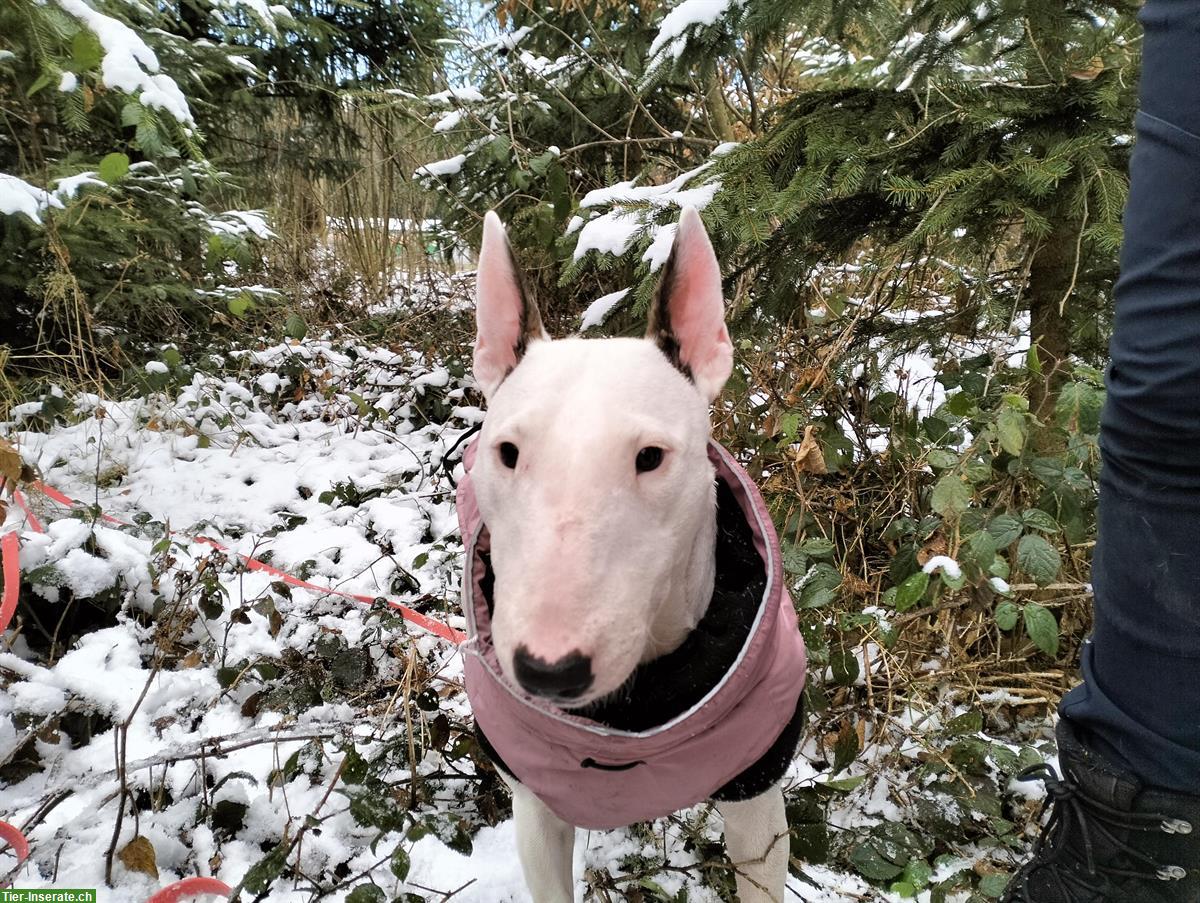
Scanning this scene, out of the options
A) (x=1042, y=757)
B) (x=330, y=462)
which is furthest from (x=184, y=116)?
(x=1042, y=757)

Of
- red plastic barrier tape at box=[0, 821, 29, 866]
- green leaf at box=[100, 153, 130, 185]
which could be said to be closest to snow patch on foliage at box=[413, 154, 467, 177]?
green leaf at box=[100, 153, 130, 185]

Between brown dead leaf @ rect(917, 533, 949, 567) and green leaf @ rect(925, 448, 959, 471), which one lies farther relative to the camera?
brown dead leaf @ rect(917, 533, 949, 567)

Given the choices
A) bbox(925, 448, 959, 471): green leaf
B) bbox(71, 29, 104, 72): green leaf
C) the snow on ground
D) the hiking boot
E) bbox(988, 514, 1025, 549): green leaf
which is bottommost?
the snow on ground

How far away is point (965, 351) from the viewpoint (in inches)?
117

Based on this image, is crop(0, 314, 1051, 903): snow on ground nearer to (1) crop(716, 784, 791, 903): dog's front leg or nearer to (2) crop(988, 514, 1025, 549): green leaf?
(1) crop(716, 784, 791, 903): dog's front leg

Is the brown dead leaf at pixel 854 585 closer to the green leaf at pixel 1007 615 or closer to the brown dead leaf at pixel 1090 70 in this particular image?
the green leaf at pixel 1007 615

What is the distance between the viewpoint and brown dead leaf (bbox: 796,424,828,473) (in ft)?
7.93

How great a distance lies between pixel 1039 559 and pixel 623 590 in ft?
4.08

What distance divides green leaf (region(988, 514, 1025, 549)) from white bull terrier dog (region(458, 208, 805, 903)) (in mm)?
641

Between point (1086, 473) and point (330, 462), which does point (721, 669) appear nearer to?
point (1086, 473)

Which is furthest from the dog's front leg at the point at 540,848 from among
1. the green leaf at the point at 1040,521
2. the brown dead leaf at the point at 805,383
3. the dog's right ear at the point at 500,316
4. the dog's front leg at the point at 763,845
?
the brown dead leaf at the point at 805,383

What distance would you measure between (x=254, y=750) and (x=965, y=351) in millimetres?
3208

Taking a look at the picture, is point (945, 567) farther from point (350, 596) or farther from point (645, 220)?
point (350, 596)

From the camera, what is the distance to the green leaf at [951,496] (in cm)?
173
